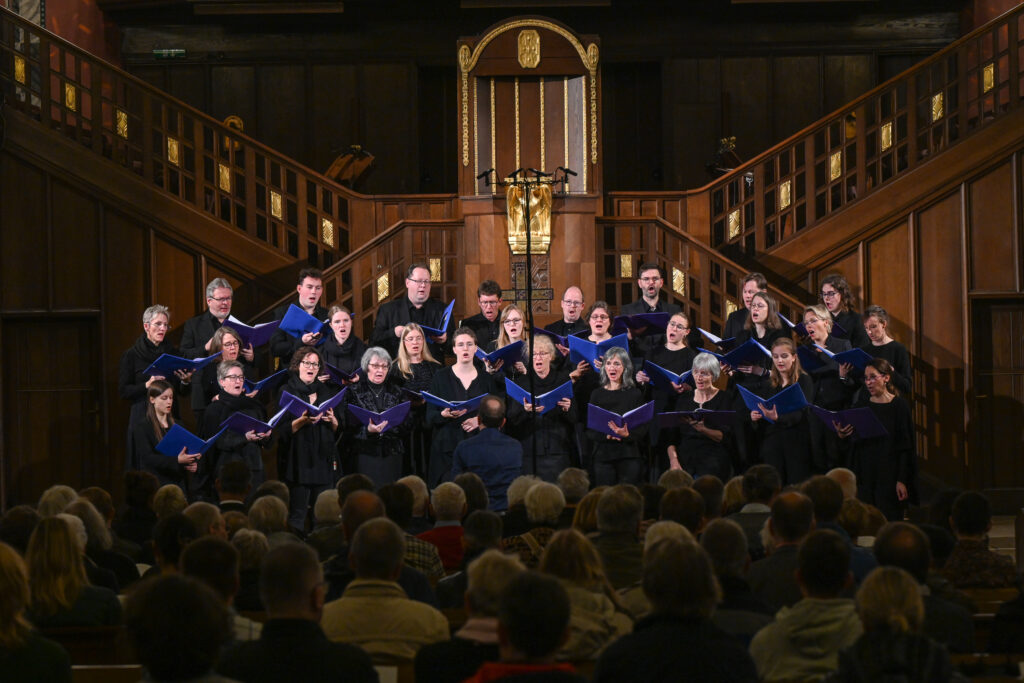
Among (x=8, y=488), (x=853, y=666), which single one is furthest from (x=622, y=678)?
(x=8, y=488)

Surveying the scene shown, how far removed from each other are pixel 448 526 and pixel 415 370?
3.06m

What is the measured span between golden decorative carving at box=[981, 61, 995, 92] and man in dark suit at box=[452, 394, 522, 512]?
16.7 feet

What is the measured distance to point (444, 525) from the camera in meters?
5.38

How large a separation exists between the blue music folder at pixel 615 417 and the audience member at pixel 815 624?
13.0 ft

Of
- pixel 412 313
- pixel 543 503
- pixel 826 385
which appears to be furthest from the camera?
pixel 412 313

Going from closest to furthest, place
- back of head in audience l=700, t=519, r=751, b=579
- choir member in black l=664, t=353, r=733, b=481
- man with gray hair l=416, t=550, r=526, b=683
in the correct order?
man with gray hair l=416, t=550, r=526, b=683 < back of head in audience l=700, t=519, r=751, b=579 < choir member in black l=664, t=353, r=733, b=481

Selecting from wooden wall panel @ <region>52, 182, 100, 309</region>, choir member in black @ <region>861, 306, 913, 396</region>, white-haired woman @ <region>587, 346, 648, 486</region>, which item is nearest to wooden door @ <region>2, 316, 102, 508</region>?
wooden wall panel @ <region>52, 182, 100, 309</region>

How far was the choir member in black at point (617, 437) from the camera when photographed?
7.81 metres

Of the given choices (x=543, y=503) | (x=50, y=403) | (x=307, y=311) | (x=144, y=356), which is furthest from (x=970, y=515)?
(x=50, y=403)

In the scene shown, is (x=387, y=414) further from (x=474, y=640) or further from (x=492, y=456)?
(x=474, y=640)

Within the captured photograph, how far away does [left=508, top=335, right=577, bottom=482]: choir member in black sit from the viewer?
8.04m

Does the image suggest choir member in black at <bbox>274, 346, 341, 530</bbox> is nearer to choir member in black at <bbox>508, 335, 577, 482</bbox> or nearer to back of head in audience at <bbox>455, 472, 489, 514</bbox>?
choir member in black at <bbox>508, 335, 577, 482</bbox>

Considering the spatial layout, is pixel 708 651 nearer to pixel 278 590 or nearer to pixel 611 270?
pixel 278 590

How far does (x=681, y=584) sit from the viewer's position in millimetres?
3191
